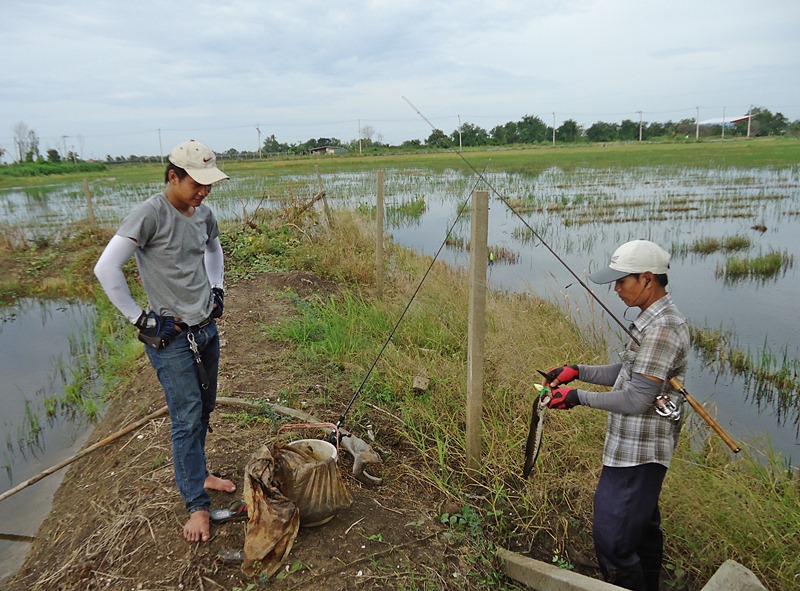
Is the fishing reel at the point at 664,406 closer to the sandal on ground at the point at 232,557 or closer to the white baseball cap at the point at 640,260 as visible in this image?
the white baseball cap at the point at 640,260

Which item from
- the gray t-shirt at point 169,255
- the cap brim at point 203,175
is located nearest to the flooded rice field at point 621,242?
the cap brim at point 203,175

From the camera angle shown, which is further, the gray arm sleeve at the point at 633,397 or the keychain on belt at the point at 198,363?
the keychain on belt at the point at 198,363

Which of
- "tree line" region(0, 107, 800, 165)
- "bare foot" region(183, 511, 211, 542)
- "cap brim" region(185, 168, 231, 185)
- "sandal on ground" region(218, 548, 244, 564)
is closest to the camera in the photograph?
"cap brim" region(185, 168, 231, 185)

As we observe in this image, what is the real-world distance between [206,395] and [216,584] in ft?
2.73

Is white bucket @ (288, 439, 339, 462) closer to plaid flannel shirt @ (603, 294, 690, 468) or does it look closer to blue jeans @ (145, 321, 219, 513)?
blue jeans @ (145, 321, 219, 513)

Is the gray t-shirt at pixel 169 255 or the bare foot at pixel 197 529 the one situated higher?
the gray t-shirt at pixel 169 255

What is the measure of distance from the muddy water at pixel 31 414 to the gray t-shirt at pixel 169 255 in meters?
2.16

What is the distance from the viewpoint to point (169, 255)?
7.23 feet

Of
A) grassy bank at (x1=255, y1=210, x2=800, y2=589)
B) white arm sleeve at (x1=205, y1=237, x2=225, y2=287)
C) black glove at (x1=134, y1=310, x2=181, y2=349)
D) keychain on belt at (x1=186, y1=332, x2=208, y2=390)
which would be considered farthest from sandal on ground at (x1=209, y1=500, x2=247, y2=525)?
white arm sleeve at (x1=205, y1=237, x2=225, y2=287)

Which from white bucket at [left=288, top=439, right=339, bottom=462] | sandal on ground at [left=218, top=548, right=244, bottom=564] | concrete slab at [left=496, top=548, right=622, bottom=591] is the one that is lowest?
concrete slab at [left=496, top=548, right=622, bottom=591]

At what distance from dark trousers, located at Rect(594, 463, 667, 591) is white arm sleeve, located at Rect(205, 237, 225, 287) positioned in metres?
2.11

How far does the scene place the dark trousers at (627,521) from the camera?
2.12 meters

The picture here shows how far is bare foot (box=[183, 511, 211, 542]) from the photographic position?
2.37m

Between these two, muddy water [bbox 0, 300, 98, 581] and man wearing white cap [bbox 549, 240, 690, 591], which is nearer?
man wearing white cap [bbox 549, 240, 690, 591]
